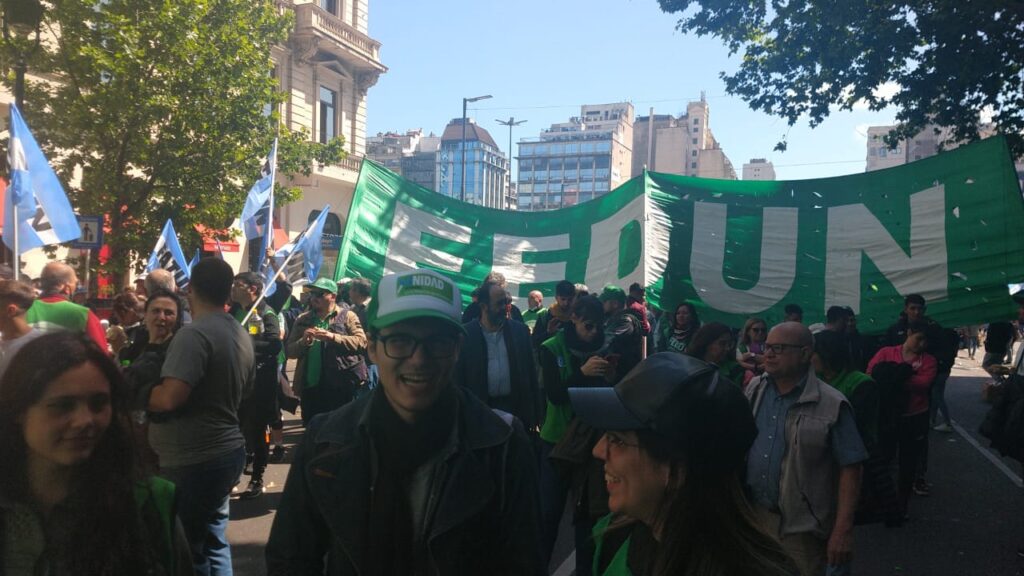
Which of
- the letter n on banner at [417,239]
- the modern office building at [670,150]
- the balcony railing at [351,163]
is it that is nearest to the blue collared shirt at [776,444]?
the letter n on banner at [417,239]

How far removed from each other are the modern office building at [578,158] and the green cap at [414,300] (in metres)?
152

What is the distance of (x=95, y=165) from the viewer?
1456 centimetres

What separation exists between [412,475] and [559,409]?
2981 millimetres

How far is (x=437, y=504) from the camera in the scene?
188 cm

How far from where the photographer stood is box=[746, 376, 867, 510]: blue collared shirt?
353 centimetres

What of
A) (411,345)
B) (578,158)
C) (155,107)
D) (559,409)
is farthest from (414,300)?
(578,158)

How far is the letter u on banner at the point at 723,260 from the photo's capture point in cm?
788

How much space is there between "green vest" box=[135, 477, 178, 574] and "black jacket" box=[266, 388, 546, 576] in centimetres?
24

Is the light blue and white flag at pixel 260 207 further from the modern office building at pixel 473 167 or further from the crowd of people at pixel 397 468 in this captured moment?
the modern office building at pixel 473 167

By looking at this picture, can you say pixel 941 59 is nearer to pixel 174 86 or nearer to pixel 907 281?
pixel 907 281

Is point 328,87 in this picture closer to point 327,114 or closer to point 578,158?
point 327,114

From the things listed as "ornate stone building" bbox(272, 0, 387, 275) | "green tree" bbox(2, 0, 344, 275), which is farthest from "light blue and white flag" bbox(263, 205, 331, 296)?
"ornate stone building" bbox(272, 0, 387, 275)

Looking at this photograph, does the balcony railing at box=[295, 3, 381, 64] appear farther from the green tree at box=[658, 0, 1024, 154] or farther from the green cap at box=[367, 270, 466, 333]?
the green cap at box=[367, 270, 466, 333]

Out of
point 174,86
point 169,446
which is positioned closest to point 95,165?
point 174,86
